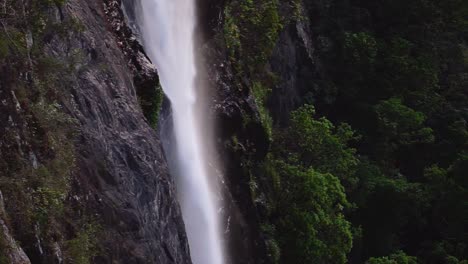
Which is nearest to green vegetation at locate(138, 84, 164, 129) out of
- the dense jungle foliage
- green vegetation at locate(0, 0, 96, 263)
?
green vegetation at locate(0, 0, 96, 263)

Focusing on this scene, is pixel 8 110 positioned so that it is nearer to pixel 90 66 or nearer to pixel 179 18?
pixel 90 66

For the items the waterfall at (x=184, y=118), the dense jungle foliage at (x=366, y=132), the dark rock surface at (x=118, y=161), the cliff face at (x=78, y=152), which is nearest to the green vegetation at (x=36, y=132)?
the cliff face at (x=78, y=152)

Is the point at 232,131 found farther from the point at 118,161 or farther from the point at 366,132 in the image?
the point at 366,132

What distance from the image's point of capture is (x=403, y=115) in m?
30.6

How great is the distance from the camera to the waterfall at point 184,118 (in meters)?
16.4

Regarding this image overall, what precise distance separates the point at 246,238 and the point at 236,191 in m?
1.29

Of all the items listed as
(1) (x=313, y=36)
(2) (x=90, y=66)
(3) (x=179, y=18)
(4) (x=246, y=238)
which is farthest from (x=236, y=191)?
(1) (x=313, y=36)

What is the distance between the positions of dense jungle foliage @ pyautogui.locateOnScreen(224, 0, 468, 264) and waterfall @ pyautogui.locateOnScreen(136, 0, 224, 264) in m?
3.68

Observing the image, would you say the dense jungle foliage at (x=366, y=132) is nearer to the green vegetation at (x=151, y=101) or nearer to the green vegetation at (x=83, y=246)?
the green vegetation at (x=151, y=101)

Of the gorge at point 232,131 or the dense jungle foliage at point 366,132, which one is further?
the dense jungle foliage at point 366,132

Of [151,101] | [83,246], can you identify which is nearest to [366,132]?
[151,101]

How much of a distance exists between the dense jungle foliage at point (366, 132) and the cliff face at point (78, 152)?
9.89m

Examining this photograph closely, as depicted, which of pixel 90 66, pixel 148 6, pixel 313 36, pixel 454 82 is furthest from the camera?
pixel 454 82

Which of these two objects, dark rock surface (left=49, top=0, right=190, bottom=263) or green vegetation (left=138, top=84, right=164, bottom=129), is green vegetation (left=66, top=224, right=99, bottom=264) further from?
green vegetation (left=138, top=84, right=164, bottom=129)
